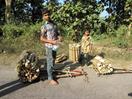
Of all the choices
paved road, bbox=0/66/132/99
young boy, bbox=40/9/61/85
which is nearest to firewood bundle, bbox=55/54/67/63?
paved road, bbox=0/66/132/99

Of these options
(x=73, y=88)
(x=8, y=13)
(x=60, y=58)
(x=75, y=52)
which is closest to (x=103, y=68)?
(x=73, y=88)

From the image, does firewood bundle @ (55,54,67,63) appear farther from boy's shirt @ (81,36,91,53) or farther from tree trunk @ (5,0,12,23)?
tree trunk @ (5,0,12,23)

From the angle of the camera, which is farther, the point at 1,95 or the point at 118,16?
the point at 118,16

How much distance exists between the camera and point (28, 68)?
10250 mm

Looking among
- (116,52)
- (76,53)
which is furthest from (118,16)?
(76,53)

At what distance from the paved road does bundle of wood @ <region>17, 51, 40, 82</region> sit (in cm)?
17

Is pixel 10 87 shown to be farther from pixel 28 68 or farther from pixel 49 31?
pixel 49 31

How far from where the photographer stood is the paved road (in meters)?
9.01

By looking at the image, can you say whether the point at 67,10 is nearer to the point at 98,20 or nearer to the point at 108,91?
the point at 98,20

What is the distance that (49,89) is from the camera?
31.3ft

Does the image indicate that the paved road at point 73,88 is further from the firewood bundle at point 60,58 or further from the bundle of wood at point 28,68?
the firewood bundle at point 60,58

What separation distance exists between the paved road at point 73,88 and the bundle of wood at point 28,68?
0.56 ft

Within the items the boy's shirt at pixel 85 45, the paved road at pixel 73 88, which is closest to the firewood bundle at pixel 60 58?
the boy's shirt at pixel 85 45

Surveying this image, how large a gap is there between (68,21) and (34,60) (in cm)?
742
